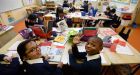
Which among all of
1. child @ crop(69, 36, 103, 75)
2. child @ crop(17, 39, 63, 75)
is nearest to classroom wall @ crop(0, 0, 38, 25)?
child @ crop(17, 39, 63, 75)

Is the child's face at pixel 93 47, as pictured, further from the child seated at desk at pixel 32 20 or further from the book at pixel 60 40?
the child seated at desk at pixel 32 20

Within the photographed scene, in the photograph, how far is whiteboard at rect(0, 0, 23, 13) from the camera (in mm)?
4669

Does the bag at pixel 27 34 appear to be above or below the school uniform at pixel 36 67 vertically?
above

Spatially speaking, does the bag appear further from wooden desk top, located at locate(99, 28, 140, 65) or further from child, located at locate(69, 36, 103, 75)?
wooden desk top, located at locate(99, 28, 140, 65)

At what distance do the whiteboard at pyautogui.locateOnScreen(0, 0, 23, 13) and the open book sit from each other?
3803 mm

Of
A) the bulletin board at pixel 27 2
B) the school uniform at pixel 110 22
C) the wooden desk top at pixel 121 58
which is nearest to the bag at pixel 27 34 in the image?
the wooden desk top at pixel 121 58

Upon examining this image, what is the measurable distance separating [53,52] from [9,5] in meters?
4.45

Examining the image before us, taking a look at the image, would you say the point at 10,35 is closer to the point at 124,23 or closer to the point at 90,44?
the point at 90,44

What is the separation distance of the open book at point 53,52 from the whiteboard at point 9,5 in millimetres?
3803

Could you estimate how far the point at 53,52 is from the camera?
5.61 ft

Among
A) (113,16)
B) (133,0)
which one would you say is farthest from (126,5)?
(113,16)

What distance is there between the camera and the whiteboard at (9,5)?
467 cm

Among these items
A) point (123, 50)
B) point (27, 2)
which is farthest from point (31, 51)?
point (27, 2)

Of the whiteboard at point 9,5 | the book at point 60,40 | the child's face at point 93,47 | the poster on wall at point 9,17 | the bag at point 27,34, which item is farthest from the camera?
the poster on wall at point 9,17
